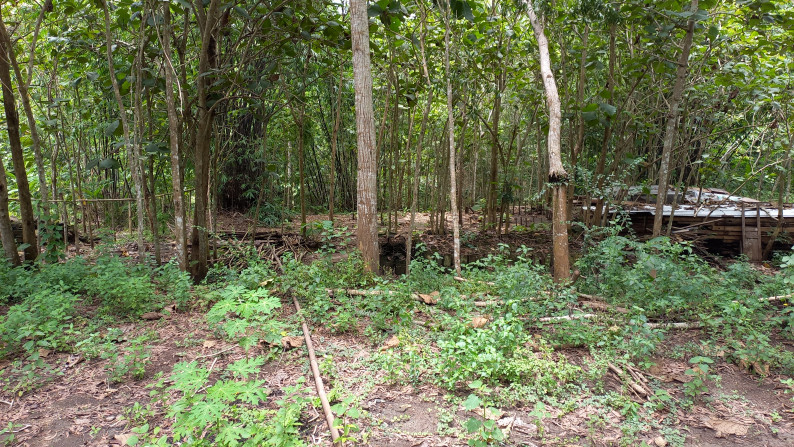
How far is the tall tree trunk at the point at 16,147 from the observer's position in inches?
183

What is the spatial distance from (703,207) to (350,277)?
286 inches

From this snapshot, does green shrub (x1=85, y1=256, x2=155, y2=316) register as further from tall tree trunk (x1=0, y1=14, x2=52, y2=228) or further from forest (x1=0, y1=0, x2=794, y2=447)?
tall tree trunk (x1=0, y1=14, x2=52, y2=228)

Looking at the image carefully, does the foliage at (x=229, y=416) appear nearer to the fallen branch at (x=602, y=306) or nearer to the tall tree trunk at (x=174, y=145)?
the fallen branch at (x=602, y=306)

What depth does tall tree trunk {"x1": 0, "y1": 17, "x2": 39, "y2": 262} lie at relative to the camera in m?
4.66

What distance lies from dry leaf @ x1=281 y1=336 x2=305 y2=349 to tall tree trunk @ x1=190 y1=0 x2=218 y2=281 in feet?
8.09

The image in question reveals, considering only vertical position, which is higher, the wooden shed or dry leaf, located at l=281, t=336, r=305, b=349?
the wooden shed

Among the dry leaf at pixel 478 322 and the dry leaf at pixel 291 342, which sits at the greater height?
the dry leaf at pixel 478 322

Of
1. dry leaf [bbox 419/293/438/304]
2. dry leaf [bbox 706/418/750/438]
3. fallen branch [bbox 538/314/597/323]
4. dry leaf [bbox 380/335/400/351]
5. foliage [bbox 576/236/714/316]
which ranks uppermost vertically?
foliage [bbox 576/236/714/316]

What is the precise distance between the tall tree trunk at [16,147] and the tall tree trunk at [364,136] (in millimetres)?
3694

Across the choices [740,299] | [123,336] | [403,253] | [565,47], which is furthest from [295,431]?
[565,47]

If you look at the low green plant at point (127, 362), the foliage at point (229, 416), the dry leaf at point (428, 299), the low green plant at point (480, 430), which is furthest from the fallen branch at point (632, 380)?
the low green plant at point (127, 362)

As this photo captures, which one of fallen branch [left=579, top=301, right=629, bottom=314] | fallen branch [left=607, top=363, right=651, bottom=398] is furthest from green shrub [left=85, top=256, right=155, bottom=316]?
fallen branch [left=579, top=301, right=629, bottom=314]

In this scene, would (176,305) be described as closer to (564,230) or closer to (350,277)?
(350,277)

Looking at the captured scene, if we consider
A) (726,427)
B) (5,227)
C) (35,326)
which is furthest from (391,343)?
(5,227)
